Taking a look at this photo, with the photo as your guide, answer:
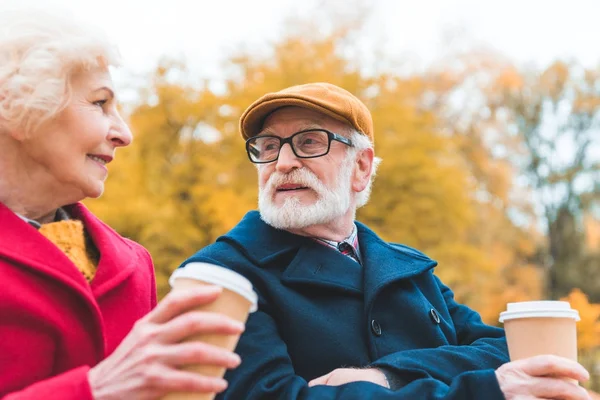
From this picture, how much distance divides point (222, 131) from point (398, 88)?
3438 mm

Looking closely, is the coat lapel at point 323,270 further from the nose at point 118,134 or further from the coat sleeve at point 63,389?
the coat sleeve at point 63,389

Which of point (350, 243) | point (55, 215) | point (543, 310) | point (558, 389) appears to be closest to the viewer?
point (543, 310)

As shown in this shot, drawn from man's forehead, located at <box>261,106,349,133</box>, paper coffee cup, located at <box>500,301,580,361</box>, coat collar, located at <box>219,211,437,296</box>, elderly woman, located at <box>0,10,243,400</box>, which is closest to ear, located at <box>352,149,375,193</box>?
man's forehead, located at <box>261,106,349,133</box>

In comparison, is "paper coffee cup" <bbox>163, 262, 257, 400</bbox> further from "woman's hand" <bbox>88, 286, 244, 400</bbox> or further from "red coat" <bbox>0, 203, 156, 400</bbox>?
"red coat" <bbox>0, 203, 156, 400</bbox>

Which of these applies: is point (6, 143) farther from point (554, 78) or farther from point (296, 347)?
point (554, 78)

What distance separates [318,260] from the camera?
2.76 m

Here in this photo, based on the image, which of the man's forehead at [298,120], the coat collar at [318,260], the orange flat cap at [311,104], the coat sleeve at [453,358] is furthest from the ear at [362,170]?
the coat sleeve at [453,358]

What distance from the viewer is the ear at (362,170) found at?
130 inches

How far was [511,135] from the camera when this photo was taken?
73.6ft

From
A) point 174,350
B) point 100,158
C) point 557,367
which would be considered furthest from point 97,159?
point 557,367

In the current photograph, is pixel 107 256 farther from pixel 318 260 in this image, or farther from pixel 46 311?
pixel 318 260

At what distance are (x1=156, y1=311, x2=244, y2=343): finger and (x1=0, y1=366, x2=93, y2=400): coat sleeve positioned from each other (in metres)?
0.28

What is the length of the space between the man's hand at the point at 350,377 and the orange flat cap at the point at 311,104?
1.23 meters

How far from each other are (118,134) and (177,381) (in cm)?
105
